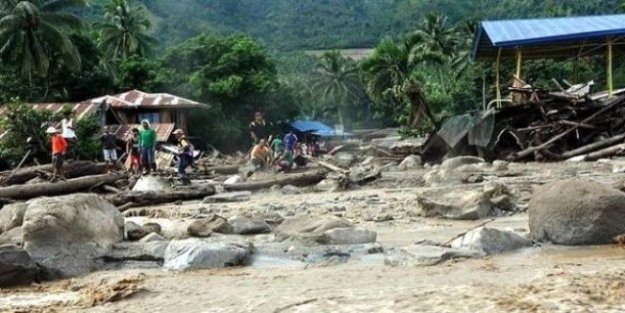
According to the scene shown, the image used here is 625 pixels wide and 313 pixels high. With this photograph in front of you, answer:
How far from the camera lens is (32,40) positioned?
3566 centimetres

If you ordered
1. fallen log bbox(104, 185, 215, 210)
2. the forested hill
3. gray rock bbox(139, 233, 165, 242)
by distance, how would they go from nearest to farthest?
gray rock bbox(139, 233, 165, 242), fallen log bbox(104, 185, 215, 210), the forested hill

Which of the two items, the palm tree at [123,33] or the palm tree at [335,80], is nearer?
the palm tree at [123,33]

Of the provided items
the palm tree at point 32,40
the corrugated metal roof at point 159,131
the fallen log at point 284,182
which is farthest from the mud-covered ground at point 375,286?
the palm tree at point 32,40

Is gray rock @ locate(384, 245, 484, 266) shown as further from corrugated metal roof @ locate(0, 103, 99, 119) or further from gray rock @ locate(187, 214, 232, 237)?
corrugated metal roof @ locate(0, 103, 99, 119)

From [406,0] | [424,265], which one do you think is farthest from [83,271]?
[406,0]

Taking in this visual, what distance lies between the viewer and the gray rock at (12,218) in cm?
920

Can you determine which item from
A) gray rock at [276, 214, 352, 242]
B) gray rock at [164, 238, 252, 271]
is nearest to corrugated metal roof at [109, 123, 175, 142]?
gray rock at [276, 214, 352, 242]

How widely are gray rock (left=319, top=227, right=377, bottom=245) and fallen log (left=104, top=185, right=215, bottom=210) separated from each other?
6239 millimetres

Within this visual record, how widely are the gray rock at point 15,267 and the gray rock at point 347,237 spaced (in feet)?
9.89

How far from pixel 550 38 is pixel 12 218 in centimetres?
1476

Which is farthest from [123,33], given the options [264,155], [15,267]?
[15,267]

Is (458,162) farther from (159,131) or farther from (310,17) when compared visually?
(310,17)

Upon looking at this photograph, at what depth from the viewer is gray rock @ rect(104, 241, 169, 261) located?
7.80 m

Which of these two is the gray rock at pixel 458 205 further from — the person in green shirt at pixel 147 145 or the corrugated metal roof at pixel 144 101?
the corrugated metal roof at pixel 144 101
